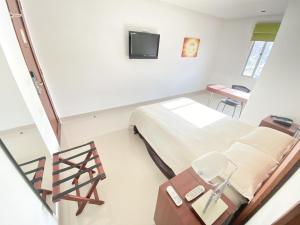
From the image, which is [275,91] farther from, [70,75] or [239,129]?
[70,75]

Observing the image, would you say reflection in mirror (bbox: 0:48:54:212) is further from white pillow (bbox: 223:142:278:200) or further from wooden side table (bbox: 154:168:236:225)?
white pillow (bbox: 223:142:278:200)

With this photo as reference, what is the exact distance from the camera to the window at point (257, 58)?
3.96 meters

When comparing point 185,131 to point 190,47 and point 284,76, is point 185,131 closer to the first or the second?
point 284,76

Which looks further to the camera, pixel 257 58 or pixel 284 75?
pixel 257 58

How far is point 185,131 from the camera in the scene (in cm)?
183

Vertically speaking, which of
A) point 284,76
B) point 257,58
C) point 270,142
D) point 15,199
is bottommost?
point 270,142

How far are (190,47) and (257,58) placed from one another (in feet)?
6.70

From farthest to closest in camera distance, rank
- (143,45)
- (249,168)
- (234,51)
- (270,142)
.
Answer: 1. (234,51)
2. (143,45)
3. (270,142)
4. (249,168)

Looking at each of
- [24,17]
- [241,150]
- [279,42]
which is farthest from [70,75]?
[279,42]

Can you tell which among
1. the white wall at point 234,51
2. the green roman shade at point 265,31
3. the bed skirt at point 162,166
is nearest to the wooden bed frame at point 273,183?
the bed skirt at point 162,166

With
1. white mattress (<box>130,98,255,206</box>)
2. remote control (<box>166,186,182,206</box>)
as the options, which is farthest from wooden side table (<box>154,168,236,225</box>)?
white mattress (<box>130,98,255,206</box>)

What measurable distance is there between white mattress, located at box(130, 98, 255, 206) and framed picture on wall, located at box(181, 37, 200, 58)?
2239mm

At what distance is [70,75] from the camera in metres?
2.72

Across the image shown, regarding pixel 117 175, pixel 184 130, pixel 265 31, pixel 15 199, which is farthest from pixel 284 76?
pixel 15 199
